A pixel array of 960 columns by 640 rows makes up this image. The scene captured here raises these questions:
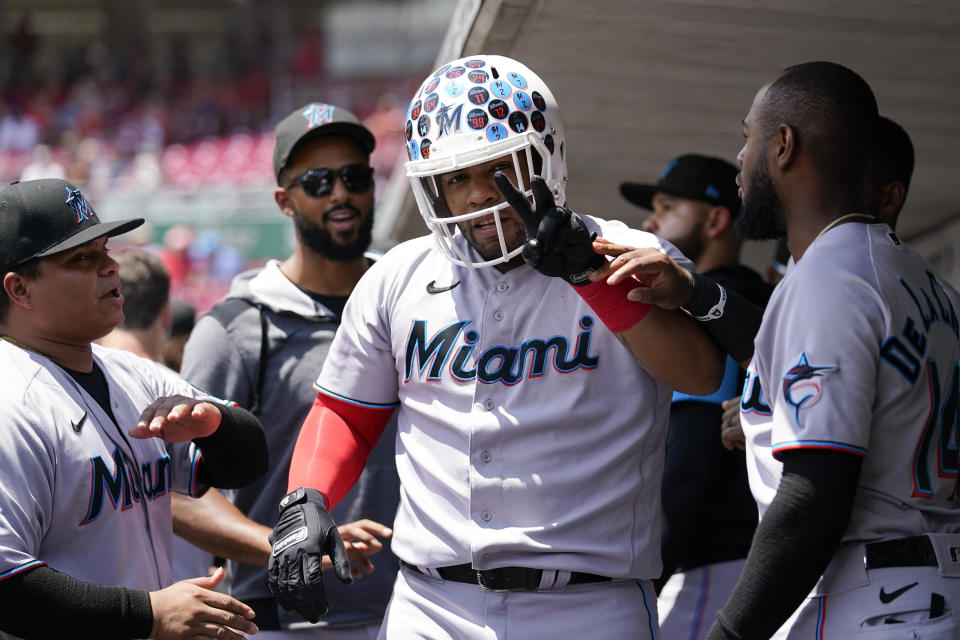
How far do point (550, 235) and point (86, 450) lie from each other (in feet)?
4.49

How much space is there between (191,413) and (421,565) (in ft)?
2.52

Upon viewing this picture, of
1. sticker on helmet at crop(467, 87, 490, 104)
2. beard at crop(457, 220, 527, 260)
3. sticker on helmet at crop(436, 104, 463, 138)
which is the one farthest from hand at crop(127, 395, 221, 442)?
sticker on helmet at crop(467, 87, 490, 104)

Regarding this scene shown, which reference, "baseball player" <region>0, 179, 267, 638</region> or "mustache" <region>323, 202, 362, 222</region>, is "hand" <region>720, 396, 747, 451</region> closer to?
"baseball player" <region>0, 179, 267, 638</region>

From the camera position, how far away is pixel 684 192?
4480 millimetres

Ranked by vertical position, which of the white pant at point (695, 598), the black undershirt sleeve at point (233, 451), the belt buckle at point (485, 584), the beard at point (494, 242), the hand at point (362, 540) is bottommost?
the white pant at point (695, 598)

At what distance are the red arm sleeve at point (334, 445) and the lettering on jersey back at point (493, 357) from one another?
0.78ft

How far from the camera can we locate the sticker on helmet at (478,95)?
277 cm

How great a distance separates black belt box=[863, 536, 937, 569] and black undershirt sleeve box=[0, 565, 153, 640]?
1680mm

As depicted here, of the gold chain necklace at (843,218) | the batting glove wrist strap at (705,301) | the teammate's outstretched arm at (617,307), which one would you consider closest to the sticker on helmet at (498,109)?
the teammate's outstretched arm at (617,307)

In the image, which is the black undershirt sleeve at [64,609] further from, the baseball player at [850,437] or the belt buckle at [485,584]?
the baseball player at [850,437]

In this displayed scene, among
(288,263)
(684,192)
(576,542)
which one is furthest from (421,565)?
(684,192)

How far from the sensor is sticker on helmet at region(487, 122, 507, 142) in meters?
2.73

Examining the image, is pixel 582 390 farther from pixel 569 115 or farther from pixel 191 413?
pixel 569 115

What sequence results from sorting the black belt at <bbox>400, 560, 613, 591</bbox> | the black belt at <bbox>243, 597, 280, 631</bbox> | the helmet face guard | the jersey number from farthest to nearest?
the black belt at <bbox>243, 597, 280, 631</bbox>
the helmet face guard
the black belt at <bbox>400, 560, 613, 591</bbox>
the jersey number
